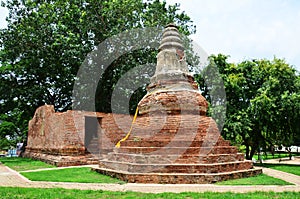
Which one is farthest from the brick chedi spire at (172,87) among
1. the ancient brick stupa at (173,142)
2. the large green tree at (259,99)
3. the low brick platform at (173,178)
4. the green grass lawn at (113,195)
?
the large green tree at (259,99)

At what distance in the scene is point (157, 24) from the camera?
21.3 metres

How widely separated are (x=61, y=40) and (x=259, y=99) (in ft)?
43.7

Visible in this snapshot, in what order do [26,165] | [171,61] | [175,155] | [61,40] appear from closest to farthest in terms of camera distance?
[175,155] < [171,61] < [26,165] < [61,40]

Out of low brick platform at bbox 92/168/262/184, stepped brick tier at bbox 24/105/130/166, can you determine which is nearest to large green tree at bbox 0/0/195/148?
stepped brick tier at bbox 24/105/130/166

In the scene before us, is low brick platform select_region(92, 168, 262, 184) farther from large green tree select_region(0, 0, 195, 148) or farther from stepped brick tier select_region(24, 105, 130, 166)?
large green tree select_region(0, 0, 195, 148)

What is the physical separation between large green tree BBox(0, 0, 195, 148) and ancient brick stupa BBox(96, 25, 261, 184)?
8817mm

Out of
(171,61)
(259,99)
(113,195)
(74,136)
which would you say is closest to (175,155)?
(113,195)

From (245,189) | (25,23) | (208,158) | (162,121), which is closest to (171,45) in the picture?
(162,121)

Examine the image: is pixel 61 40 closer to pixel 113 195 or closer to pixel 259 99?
pixel 259 99

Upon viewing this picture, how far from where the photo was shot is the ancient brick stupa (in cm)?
927

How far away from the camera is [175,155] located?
9.78 metres

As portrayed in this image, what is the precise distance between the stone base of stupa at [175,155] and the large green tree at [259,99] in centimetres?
774

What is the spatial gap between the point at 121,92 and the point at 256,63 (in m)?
9.89

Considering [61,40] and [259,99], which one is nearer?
[259,99]
